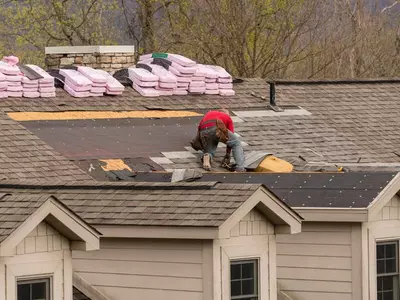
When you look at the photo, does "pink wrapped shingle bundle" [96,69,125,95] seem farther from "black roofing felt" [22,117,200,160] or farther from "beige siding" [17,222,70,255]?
"beige siding" [17,222,70,255]

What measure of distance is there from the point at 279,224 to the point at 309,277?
91.2 inches

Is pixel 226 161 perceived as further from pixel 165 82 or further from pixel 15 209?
→ pixel 15 209

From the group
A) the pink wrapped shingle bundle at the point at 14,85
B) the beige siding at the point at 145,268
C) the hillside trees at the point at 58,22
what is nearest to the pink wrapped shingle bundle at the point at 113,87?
the pink wrapped shingle bundle at the point at 14,85

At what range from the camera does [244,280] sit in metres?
17.5

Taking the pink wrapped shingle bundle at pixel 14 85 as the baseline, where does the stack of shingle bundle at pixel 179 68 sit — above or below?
above

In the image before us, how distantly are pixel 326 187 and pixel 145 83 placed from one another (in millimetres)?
10445

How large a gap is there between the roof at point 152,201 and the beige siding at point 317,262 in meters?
2.61

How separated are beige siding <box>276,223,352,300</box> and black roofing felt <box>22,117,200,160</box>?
20.6 feet

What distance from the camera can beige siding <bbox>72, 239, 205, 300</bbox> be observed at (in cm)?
1722

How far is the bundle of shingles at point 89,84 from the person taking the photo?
29312 mm

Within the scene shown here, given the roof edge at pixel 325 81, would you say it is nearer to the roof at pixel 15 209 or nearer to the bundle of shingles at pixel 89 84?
the bundle of shingles at pixel 89 84

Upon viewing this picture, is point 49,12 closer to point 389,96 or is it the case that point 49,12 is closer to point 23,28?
point 23,28

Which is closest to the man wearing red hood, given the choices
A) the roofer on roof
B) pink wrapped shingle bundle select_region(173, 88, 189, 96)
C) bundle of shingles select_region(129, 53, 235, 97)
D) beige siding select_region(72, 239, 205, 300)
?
the roofer on roof

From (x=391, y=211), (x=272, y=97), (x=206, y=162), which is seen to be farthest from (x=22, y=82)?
(x=391, y=211)
